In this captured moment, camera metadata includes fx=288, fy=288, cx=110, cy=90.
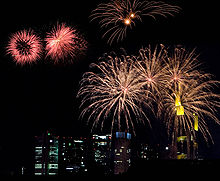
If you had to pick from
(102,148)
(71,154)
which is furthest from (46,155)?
(102,148)

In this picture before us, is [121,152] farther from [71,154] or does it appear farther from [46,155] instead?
[46,155]

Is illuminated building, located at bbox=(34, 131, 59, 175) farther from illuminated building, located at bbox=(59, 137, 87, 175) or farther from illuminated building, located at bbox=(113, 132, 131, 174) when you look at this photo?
illuminated building, located at bbox=(113, 132, 131, 174)

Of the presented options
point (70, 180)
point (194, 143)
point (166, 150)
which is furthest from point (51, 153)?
point (70, 180)

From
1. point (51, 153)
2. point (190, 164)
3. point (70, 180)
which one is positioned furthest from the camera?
point (51, 153)

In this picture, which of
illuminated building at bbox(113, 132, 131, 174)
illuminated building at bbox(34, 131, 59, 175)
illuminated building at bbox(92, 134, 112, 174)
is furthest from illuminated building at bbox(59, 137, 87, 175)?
illuminated building at bbox(113, 132, 131, 174)

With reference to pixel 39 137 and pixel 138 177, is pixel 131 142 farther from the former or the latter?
pixel 138 177

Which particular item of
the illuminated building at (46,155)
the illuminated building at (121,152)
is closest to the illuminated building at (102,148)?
the illuminated building at (121,152)

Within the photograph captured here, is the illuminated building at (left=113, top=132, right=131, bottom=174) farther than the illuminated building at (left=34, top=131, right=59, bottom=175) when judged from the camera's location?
No
